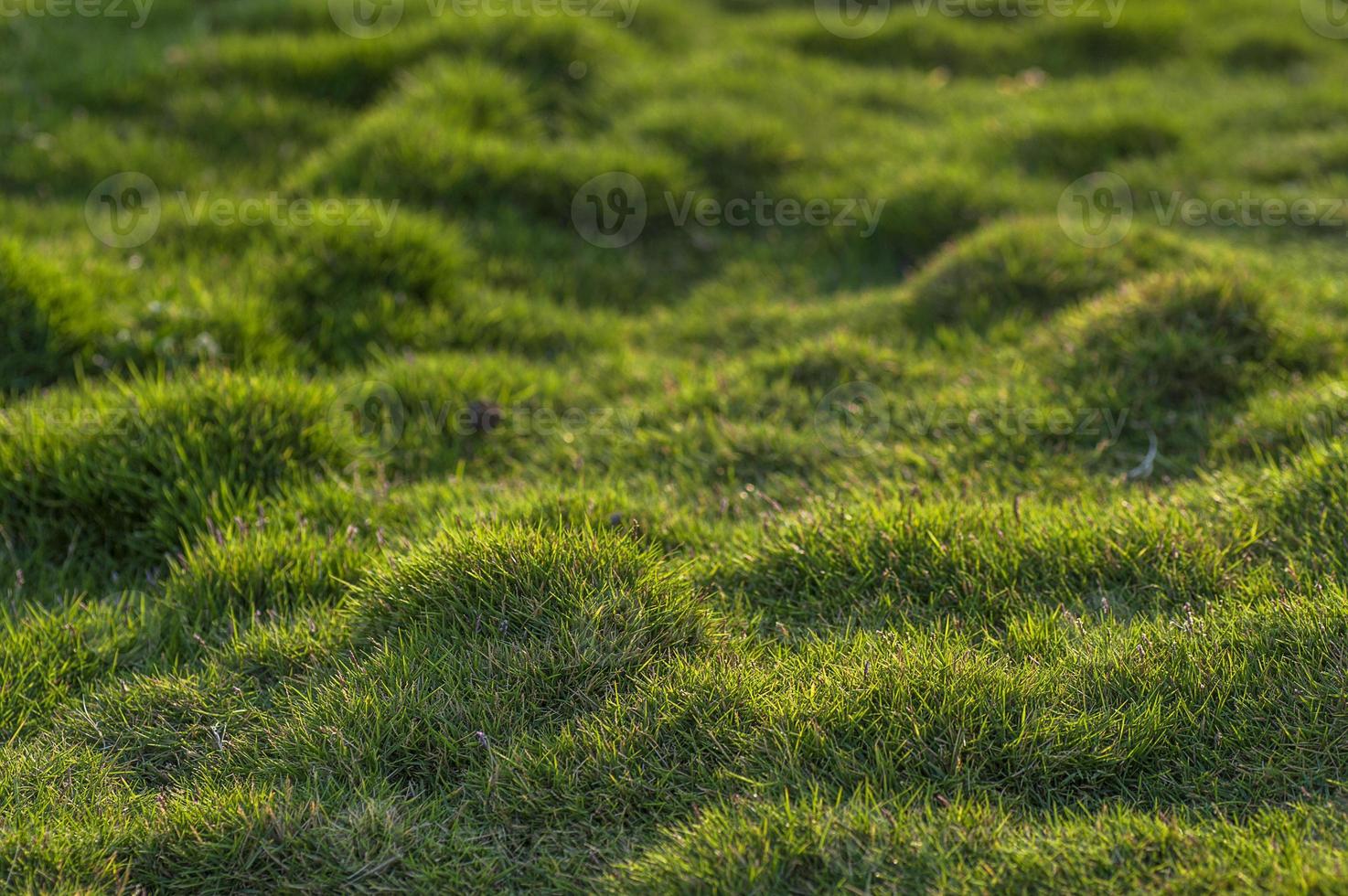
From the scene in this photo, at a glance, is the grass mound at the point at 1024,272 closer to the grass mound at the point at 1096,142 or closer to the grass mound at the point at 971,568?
the grass mound at the point at 1096,142

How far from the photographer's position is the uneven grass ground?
252 cm

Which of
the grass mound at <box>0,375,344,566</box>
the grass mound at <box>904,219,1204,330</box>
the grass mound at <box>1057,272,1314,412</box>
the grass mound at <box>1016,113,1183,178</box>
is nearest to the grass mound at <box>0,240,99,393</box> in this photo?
the grass mound at <box>0,375,344,566</box>

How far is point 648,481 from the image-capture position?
3.93 metres

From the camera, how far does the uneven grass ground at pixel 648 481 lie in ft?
8.26

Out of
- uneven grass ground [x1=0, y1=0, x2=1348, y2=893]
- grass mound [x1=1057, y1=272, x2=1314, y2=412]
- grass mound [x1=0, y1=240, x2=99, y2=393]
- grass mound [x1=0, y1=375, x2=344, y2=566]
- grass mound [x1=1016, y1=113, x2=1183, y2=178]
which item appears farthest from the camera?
grass mound [x1=1016, y1=113, x2=1183, y2=178]

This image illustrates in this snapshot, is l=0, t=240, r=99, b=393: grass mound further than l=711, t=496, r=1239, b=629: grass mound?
Yes

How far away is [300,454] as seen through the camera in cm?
399

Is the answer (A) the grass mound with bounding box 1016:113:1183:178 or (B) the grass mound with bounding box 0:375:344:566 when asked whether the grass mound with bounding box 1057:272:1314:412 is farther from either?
(B) the grass mound with bounding box 0:375:344:566

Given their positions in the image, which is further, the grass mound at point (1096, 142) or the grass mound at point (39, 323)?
the grass mound at point (1096, 142)

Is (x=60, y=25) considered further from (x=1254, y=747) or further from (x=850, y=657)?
(x=1254, y=747)

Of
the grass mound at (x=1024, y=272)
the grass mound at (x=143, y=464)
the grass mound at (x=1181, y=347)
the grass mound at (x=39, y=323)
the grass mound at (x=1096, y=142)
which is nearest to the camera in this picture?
the grass mound at (x=143, y=464)

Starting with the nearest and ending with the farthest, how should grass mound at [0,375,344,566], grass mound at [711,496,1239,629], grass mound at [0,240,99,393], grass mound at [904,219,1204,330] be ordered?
grass mound at [711,496,1239,629] < grass mound at [0,375,344,566] < grass mound at [0,240,99,393] < grass mound at [904,219,1204,330]

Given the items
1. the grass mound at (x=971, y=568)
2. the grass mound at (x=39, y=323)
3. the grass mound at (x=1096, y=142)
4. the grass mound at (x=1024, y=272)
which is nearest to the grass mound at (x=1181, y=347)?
the grass mound at (x=1024, y=272)

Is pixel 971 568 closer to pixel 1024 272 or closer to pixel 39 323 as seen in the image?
pixel 1024 272
